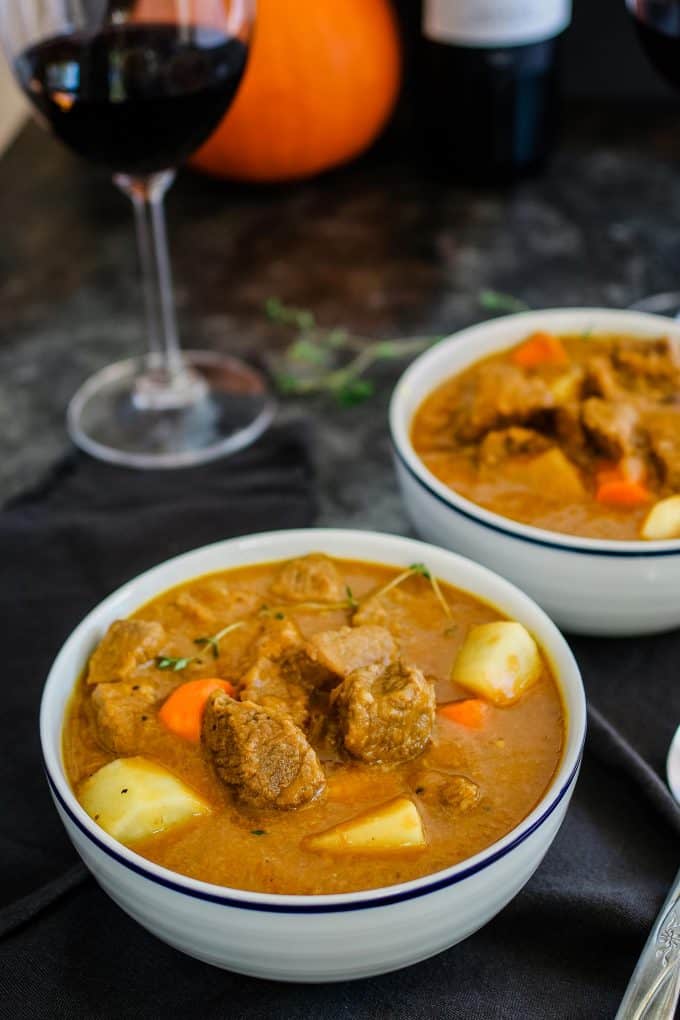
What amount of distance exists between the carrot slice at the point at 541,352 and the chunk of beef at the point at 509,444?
0.30m

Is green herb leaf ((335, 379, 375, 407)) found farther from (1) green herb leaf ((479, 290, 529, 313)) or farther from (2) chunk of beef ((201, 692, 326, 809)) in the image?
(2) chunk of beef ((201, 692, 326, 809))

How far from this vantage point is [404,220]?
12.2ft

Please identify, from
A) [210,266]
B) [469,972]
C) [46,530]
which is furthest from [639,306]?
[469,972]

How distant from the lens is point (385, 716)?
4.97ft

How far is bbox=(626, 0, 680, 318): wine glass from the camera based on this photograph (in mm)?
2896

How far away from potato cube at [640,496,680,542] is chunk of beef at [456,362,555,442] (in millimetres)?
285

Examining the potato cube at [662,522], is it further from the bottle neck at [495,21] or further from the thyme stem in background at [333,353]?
the bottle neck at [495,21]

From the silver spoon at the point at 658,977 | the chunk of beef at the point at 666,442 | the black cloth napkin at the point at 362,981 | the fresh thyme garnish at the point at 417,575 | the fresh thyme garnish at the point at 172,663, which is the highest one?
the fresh thyme garnish at the point at 172,663

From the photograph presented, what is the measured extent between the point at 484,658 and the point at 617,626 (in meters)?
0.46

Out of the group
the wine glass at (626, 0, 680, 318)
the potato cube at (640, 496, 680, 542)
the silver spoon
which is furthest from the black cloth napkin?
the wine glass at (626, 0, 680, 318)

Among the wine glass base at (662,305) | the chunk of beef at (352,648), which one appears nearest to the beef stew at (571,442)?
the chunk of beef at (352,648)

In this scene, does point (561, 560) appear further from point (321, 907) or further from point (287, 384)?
point (287, 384)

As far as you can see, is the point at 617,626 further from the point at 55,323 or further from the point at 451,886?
the point at 55,323

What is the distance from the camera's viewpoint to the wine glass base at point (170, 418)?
2744mm
